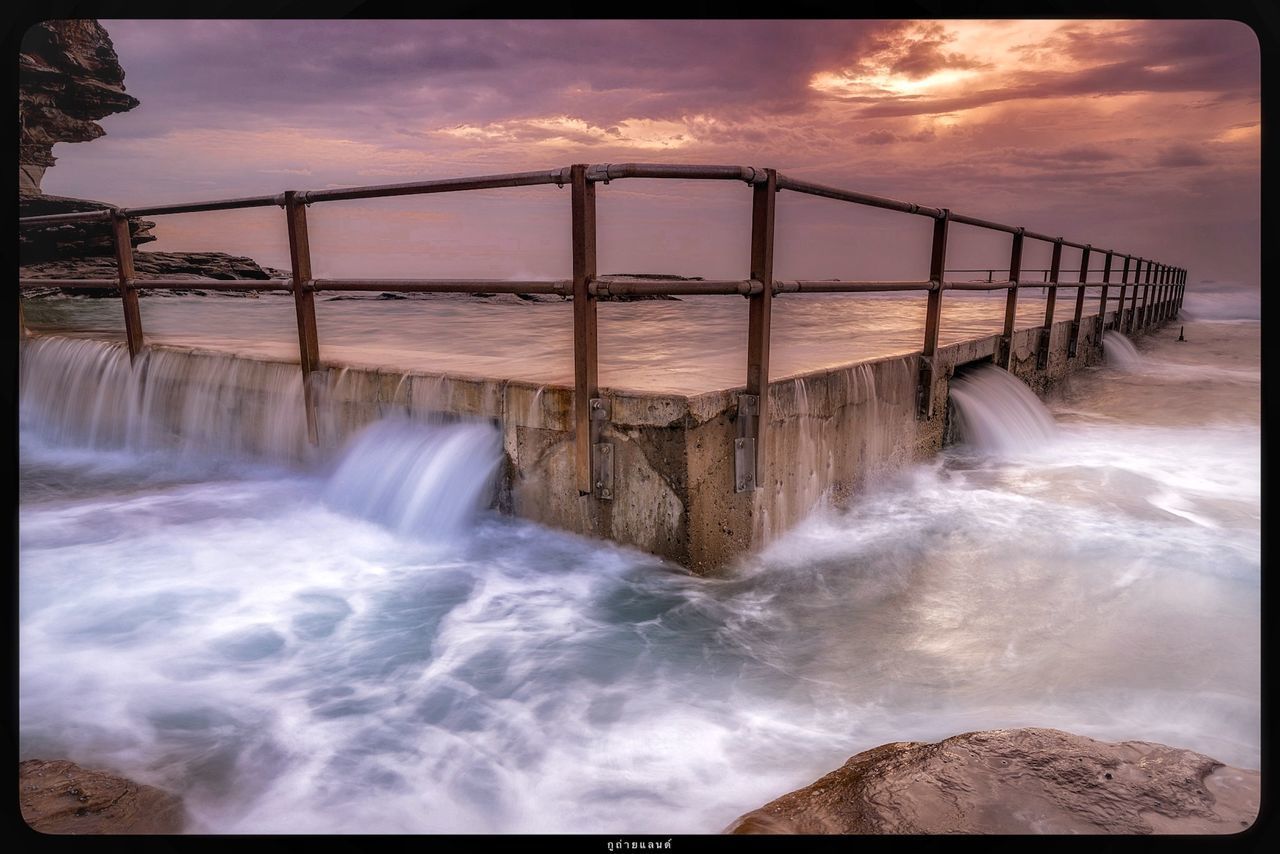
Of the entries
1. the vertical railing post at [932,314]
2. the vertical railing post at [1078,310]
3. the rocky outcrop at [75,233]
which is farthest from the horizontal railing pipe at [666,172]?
the vertical railing post at [1078,310]

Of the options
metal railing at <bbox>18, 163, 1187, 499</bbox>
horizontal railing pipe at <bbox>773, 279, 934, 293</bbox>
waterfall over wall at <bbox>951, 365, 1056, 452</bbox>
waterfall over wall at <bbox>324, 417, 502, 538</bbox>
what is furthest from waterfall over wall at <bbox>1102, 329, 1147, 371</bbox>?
waterfall over wall at <bbox>324, 417, 502, 538</bbox>

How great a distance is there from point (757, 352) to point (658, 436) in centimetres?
51

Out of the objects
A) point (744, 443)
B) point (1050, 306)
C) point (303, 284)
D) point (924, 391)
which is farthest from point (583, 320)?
point (1050, 306)

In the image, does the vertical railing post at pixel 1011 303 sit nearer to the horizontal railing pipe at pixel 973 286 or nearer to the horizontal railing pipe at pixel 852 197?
the horizontal railing pipe at pixel 973 286

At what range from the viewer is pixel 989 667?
236cm

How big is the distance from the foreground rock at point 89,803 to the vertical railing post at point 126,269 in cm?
392

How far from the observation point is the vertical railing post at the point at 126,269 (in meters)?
4.76

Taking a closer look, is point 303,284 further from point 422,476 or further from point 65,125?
point 65,125

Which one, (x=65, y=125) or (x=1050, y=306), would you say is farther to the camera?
(x=1050, y=306)

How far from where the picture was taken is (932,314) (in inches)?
173

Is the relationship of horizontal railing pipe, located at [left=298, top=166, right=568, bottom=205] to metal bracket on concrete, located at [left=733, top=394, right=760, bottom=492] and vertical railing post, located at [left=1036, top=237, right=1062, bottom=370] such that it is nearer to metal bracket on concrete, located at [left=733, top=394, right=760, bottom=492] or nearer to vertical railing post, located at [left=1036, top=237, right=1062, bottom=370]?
metal bracket on concrete, located at [left=733, top=394, right=760, bottom=492]

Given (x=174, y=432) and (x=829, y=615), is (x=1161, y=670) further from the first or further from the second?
(x=174, y=432)

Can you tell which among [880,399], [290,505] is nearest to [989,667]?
[880,399]

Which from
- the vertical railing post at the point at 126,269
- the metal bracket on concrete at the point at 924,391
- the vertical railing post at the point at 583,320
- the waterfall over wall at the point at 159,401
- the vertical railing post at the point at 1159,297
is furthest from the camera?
the vertical railing post at the point at 1159,297
